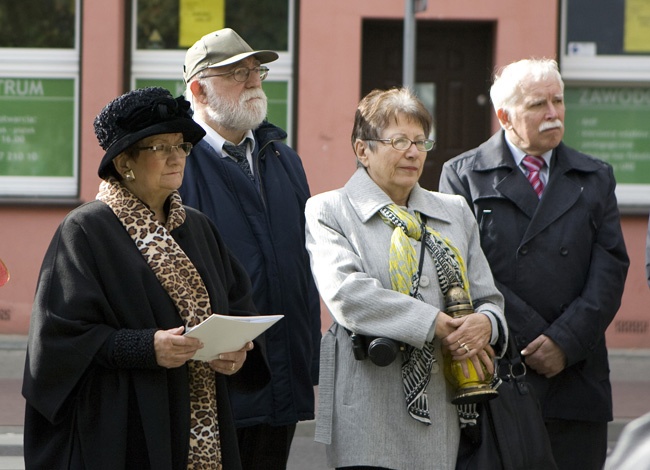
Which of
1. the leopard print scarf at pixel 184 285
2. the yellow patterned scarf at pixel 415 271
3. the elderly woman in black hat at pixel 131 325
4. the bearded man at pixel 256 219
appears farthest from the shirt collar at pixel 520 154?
the leopard print scarf at pixel 184 285

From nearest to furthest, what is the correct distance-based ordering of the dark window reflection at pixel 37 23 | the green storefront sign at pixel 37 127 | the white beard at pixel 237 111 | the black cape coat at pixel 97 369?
the black cape coat at pixel 97 369 → the white beard at pixel 237 111 → the dark window reflection at pixel 37 23 → the green storefront sign at pixel 37 127

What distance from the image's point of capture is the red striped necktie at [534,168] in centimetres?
515

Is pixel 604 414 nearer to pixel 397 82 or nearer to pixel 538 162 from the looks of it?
pixel 538 162

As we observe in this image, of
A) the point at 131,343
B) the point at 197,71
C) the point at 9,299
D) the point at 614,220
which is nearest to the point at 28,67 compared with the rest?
the point at 9,299

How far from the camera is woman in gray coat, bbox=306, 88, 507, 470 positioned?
4.34 metres

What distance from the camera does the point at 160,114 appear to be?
393cm

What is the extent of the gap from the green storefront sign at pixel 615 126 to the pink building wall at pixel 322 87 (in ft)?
1.72

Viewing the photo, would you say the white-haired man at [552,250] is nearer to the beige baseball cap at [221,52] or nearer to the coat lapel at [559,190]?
the coat lapel at [559,190]

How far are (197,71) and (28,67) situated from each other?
5932 millimetres

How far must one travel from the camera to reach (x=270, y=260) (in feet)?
15.8

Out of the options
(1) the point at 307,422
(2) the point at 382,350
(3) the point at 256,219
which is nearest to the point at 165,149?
(3) the point at 256,219

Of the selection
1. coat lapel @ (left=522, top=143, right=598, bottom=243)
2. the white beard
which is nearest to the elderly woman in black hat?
the white beard

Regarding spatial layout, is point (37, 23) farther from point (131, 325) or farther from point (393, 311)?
point (131, 325)

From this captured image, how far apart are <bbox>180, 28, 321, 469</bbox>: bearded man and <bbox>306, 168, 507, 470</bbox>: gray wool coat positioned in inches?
12.7
